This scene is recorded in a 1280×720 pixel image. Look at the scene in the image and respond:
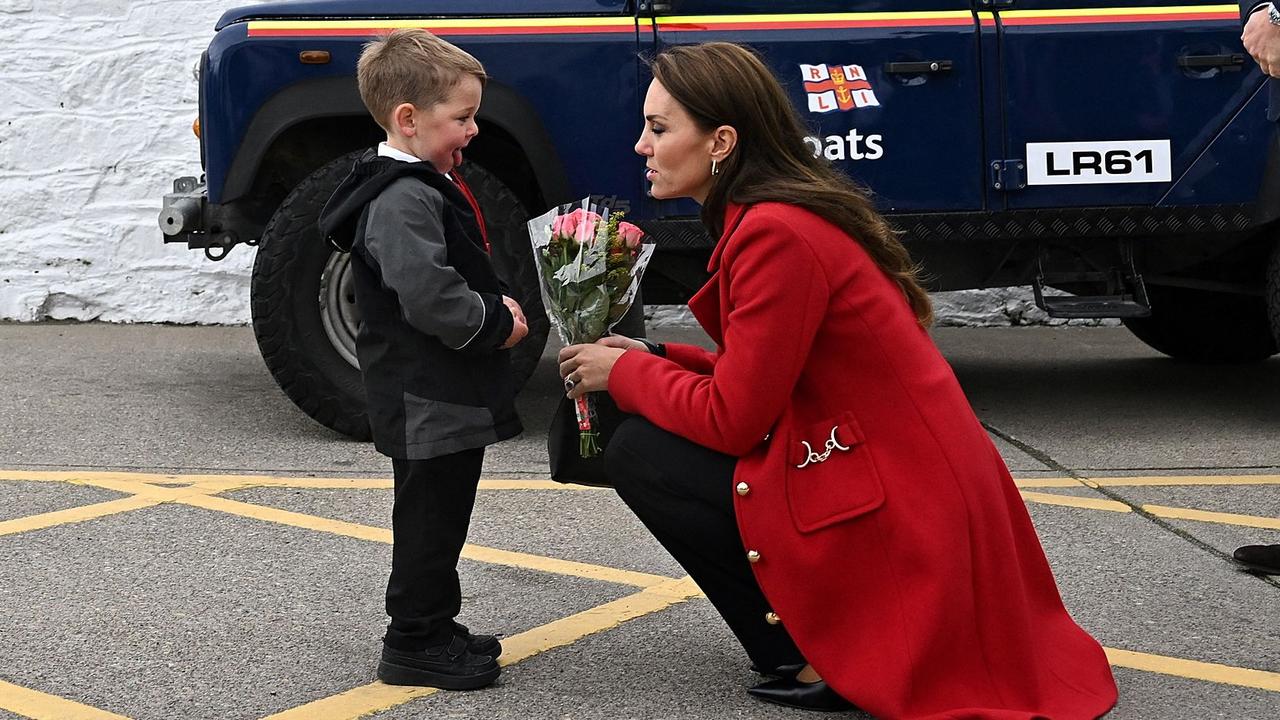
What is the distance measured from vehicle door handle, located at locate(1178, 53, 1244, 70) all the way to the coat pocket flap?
3161 mm

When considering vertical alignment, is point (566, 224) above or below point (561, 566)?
above

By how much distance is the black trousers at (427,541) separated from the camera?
299 cm

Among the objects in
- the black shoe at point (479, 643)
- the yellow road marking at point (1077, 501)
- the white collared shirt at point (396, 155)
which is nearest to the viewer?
the white collared shirt at point (396, 155)

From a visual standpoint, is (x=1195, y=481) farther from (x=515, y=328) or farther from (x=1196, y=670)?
(x=515, y=328)

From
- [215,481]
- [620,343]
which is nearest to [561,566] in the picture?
[620,343]

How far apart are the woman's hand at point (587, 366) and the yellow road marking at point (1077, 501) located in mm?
2001

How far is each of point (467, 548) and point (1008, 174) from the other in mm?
2378

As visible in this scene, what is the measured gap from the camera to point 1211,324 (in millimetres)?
6762

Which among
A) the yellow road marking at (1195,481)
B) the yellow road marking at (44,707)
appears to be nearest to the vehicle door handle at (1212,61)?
the yellow road marking at (1195,481)

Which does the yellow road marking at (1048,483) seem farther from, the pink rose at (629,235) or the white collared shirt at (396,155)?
the white collared shirt at (396,155)

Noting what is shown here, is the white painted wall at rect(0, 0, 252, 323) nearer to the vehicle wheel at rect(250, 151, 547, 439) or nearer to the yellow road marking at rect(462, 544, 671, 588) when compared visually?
the vehicle wheel at rect(250, 151, 547, 439)

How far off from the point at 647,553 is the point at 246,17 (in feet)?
8.13

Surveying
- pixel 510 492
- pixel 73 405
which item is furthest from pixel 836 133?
pixel 73 405

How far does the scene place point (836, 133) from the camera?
5234 millimetres
